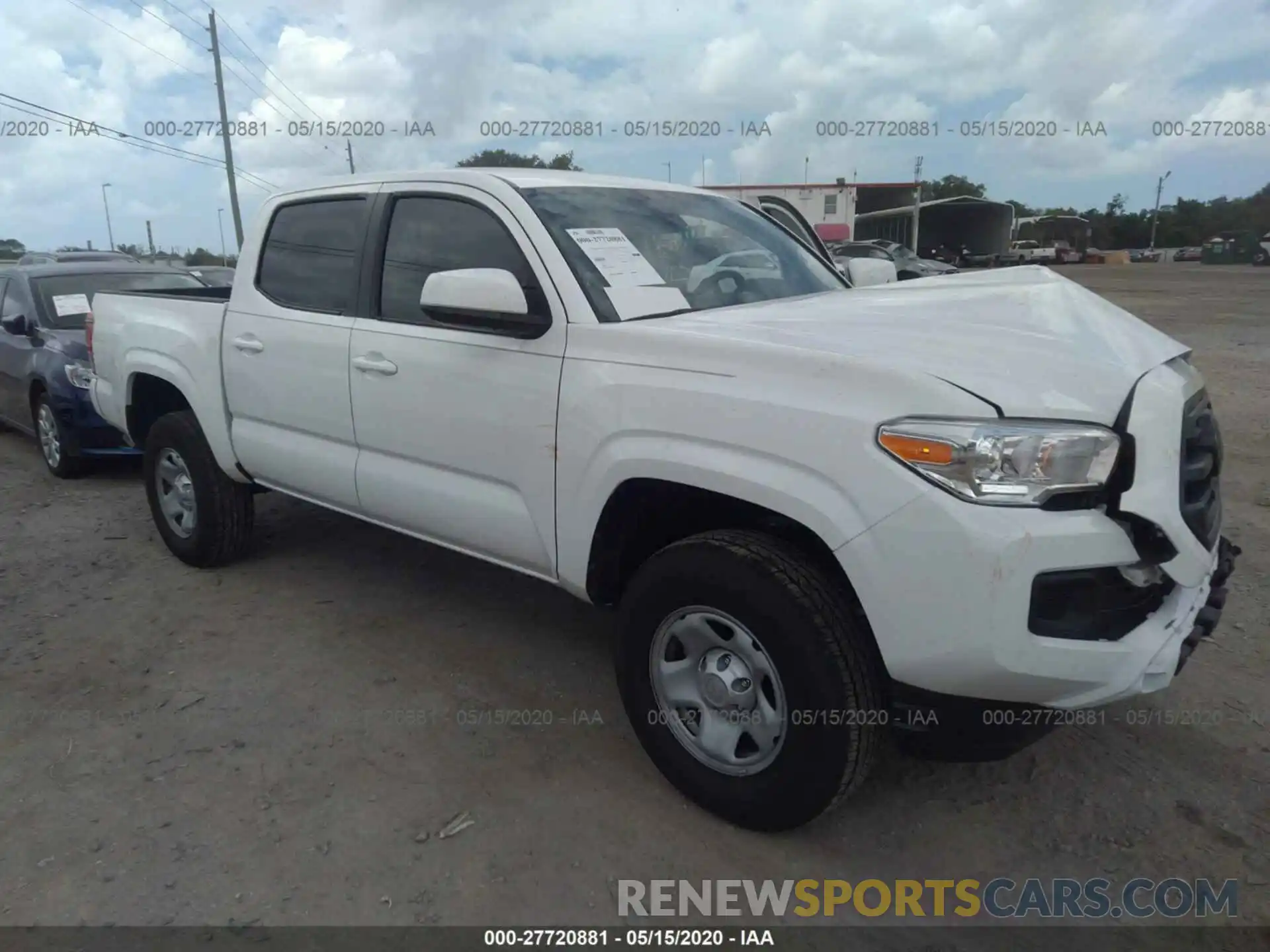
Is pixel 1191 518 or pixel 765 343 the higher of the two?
pixel 765 343

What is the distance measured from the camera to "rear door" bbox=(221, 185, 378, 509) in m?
3.71

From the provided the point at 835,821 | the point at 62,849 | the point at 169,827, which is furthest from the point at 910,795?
the point at 62,849

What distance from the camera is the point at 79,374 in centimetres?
650

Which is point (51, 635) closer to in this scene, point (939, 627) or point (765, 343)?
point (765, 343)

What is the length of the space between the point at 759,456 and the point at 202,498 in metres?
3.29

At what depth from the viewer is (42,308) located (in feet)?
23.1

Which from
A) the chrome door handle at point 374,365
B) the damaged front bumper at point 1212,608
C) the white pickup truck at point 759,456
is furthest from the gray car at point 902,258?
the damaged front bumper at point 1212,608

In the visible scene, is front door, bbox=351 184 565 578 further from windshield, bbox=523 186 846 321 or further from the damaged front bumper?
the damaged front bumper

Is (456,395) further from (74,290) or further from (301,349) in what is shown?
(74,290)

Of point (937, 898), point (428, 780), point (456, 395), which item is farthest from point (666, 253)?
point (937, 898)

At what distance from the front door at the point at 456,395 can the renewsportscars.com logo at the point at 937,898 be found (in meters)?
1.10

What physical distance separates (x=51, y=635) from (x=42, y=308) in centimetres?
410

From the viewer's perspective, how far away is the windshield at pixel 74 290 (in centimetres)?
705

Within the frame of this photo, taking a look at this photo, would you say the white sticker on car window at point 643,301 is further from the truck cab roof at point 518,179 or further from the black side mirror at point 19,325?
the black side mirror at point 19,325
